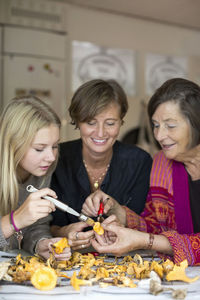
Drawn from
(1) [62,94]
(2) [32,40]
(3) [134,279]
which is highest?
(2) [32,40]

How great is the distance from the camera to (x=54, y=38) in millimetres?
4684

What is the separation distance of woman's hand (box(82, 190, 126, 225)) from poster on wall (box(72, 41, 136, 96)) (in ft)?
11.5

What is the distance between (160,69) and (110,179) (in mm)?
4119

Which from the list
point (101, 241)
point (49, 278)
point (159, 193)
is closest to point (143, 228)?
point (159, 193)

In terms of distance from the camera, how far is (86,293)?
94 cm

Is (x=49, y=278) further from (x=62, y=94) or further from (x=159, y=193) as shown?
(x=62, y=94)

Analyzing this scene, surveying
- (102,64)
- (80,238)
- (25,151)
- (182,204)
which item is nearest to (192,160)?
(182,204)

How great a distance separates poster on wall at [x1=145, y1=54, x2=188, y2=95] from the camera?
559cm

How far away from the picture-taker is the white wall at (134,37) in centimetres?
489

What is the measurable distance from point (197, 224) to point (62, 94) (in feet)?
11.3

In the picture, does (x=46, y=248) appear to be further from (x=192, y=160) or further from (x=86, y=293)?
(x=192, y=160)

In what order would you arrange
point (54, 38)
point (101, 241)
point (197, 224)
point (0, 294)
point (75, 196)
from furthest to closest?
1. point (54, 38)
2. point (75, 196)
3. point (197, 224)
4. point (101, 241)
5. point (0, 294)

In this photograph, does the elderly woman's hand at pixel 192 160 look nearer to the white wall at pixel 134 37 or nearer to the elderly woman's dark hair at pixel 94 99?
the elderly woman's dark hair at pixel 94 99

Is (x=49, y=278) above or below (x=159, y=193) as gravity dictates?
below
